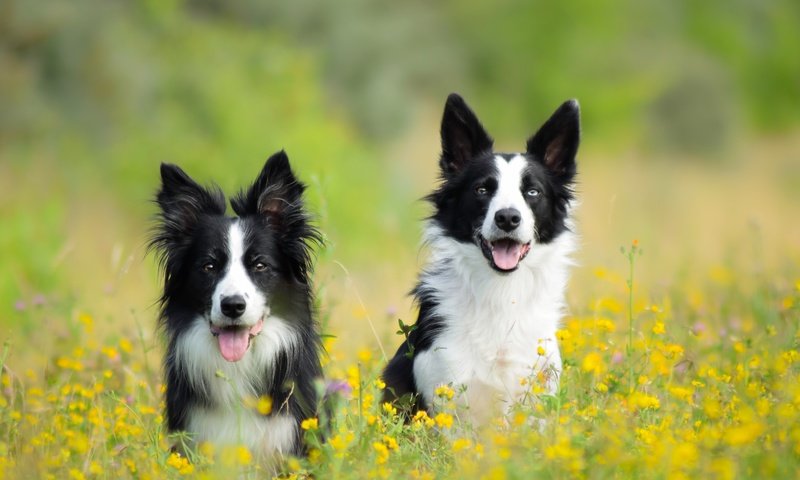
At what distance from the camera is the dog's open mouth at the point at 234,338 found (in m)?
4.67

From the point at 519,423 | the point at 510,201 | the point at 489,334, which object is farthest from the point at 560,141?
the point at 519,423

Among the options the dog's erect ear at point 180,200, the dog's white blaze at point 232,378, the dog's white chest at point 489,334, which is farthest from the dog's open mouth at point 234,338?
the dog's white chest at point 489,334

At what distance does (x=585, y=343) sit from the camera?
17.6 ft

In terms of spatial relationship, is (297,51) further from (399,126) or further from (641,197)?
(641,197)

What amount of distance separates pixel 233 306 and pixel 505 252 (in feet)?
5.34

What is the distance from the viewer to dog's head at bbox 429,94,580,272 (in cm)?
528

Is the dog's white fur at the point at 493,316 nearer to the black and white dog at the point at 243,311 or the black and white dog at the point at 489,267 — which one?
the black and white dog at the point at 489,267

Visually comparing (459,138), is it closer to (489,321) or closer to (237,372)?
(489,321)

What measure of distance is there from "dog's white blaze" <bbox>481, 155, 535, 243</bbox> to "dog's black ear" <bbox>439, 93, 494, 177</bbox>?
11.7 inches

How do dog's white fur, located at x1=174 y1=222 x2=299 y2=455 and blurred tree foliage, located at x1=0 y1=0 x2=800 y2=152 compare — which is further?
blurred tree foliage, located at x1=0 y1=0 x2=800 y2=152

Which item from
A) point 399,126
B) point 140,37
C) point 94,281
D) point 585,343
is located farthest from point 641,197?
point 585,343

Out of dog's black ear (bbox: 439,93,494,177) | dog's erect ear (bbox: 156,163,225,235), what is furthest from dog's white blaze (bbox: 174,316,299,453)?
dog's black ear (bbox: 439,93,494,177)

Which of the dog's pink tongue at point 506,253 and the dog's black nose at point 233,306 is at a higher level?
the dog's pink tongue at point 506,253

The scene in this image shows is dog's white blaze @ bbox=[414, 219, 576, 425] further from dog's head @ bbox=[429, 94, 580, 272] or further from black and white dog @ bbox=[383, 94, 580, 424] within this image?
dog's head @ bbox=[429, 94, 580, 272]
